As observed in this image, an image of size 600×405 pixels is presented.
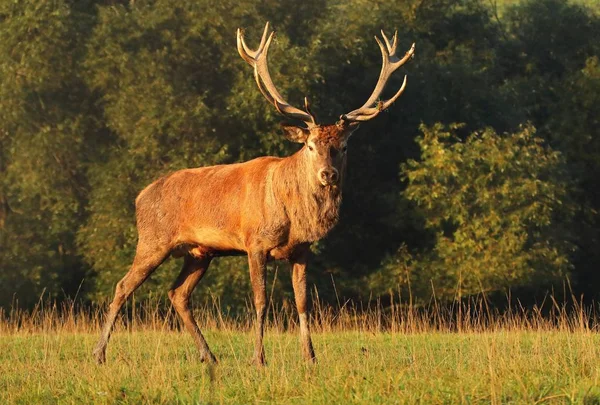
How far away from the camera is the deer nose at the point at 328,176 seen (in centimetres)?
1044

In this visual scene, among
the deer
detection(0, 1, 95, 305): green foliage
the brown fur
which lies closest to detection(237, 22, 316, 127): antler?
the deer

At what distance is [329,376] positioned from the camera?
Result: 815 centimetres

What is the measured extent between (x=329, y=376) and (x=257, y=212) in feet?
10.3

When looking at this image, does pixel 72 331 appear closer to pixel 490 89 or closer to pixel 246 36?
pixel 246 36

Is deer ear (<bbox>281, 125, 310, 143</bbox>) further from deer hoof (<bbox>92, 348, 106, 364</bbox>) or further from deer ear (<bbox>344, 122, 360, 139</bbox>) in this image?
Result: deer hoof (<bbox>92, 348, 106, 364</bbox>)

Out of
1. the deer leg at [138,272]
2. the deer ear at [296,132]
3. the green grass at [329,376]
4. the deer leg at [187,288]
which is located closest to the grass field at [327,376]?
the green grass at [329,376]

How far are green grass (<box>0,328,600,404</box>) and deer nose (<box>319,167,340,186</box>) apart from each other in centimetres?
153

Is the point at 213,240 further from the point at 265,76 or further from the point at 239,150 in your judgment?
the point at 239,150

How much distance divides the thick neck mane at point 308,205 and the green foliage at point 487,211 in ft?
45.5

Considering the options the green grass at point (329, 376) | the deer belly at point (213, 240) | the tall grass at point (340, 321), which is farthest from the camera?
the tall grass at point (340, 321)

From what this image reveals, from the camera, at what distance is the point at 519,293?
25969 millimetres

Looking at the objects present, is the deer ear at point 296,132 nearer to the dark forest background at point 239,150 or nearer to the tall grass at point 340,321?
the tall grass at point 340,321

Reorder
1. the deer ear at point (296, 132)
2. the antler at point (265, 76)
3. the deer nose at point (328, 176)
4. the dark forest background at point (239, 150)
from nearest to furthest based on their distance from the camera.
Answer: the deer nose at point (328, 176)
the deer ear at point (296, 132)
the antler at point (265, 76)
the dark forest background at point (239, 150)

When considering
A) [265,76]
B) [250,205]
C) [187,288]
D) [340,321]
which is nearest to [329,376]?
[250,205]
